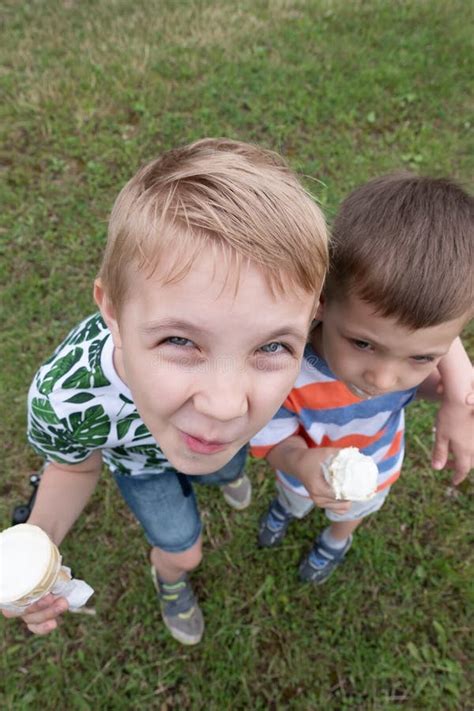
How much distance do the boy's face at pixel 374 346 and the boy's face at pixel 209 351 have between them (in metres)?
0.29

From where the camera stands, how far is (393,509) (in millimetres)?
2924

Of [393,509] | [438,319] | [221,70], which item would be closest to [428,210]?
[438,319]

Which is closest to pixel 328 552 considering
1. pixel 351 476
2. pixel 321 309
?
pixel 351 476

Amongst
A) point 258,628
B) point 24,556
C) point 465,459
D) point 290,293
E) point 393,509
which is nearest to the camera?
point 290,293

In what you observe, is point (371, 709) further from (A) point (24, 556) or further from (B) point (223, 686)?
(A) point (24, 556)

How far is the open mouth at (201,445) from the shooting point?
119 centimetres

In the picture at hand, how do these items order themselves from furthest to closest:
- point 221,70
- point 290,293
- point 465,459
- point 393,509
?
point 221,70, point 393,509, point 465,459, point 290,293

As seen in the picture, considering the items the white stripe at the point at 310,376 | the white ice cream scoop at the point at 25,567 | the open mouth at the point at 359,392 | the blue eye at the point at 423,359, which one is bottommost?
the white ice cream scoop at the point at 25,567

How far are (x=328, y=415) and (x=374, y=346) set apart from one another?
363mm

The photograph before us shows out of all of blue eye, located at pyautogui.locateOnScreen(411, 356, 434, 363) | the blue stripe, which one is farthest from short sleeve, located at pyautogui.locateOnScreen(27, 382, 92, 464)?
blue eye, located at pyautogui.locateOnScreen(411, 356, 434, 363)

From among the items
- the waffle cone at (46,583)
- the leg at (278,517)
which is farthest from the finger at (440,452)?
the waffle cone at (46,583)

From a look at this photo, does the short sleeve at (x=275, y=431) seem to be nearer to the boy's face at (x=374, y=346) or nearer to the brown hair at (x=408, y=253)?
the boy's face at (x=374, y=346)

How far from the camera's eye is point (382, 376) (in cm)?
151

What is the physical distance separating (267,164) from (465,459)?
1.22m
